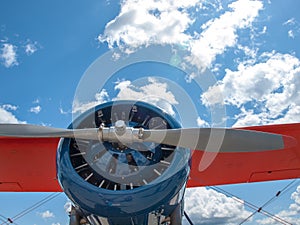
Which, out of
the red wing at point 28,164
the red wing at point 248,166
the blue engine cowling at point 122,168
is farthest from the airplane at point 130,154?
the red wing at point 248,166

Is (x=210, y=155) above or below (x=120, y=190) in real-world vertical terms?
above

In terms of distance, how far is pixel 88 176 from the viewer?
197 inches

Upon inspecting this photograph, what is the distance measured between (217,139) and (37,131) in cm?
238

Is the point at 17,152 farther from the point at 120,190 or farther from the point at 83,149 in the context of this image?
the point at 120,190

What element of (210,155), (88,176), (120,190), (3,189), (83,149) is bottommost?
(120,190)

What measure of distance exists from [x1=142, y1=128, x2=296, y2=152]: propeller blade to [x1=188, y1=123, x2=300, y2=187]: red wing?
237cm

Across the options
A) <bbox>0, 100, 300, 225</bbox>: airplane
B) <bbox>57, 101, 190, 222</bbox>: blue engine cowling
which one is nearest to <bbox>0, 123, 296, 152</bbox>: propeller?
<bbox>0, 100, 300, 225</bbox>: airplane

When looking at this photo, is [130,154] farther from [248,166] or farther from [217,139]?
[248,166]

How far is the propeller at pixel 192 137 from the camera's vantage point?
15.8 ft

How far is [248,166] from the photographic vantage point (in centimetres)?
822

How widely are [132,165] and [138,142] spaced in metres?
0.30

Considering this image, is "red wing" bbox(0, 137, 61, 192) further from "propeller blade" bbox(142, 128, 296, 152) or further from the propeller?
"propeller blade" bbox(142, 128, 296, 152)

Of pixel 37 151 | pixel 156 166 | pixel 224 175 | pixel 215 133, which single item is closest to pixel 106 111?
pixel 156 166

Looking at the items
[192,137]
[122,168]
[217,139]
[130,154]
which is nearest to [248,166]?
[217,139]
